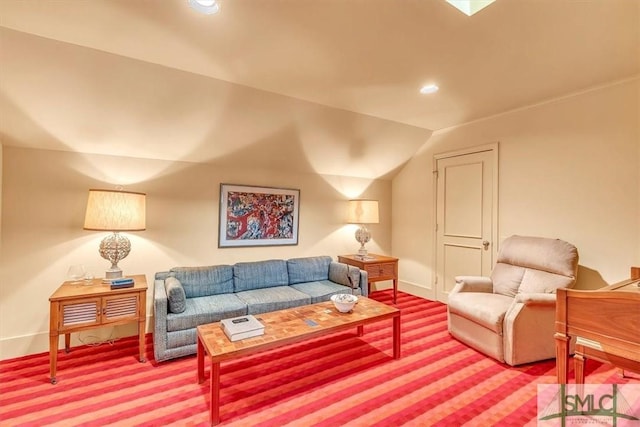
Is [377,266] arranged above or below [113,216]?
below

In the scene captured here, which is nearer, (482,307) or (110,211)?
(110,211)

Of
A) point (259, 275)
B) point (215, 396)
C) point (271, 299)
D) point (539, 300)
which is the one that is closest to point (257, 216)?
point (259, 275)

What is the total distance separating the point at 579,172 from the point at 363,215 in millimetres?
2315

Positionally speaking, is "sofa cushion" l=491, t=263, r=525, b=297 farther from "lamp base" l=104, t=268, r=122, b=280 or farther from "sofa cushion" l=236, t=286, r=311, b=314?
"lamp base" l=104, t=268, r=122, b=280

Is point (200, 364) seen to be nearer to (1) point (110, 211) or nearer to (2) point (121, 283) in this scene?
(2) point (121, 283)

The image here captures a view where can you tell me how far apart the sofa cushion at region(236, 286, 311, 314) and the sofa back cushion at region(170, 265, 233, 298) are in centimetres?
21

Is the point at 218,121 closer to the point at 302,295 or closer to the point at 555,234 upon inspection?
the point at 302,295

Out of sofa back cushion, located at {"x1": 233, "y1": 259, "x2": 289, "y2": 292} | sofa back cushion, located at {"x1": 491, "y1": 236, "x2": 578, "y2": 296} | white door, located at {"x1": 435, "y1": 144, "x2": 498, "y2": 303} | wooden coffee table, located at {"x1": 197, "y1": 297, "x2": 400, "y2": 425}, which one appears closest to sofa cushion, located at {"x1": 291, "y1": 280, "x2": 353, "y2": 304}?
sofa back cushion, located at {"x1": 233, "y1": 259, "x2": 289, "y2": 292}

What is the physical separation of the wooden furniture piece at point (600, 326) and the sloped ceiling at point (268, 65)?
1.56 meters

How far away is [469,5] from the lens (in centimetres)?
164

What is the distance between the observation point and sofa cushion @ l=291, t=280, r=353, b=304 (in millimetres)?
3088

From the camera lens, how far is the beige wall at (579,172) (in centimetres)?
245

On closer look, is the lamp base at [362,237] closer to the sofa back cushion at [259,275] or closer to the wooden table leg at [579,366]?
the sofa back cushion at [259,275]

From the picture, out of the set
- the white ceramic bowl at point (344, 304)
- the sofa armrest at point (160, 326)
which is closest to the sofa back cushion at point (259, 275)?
the sofa armrest at point (160, 326)
